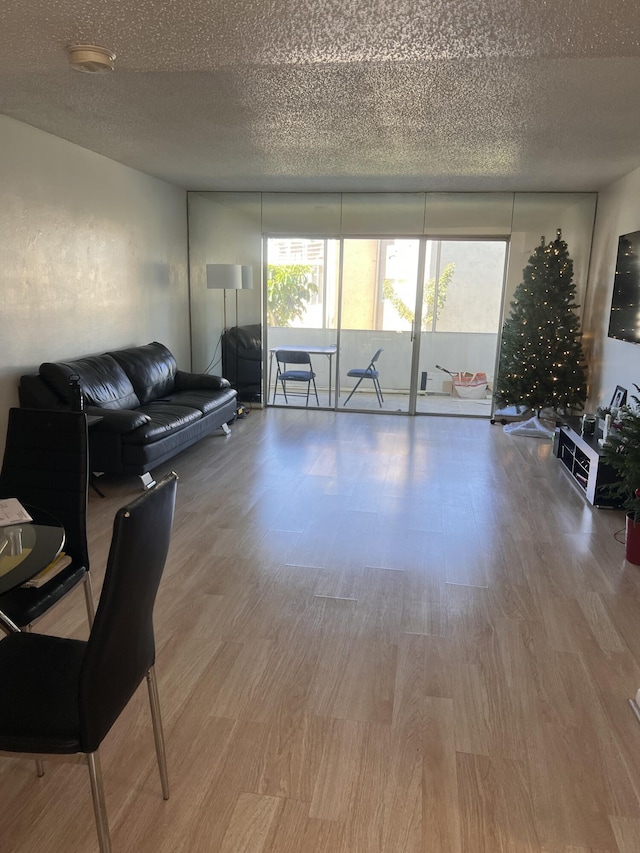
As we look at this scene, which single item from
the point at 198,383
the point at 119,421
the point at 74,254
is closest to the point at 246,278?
the point at 198,383

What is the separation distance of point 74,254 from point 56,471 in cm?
323

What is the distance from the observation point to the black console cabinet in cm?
423

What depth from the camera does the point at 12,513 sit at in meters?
2.02

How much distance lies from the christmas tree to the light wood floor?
95.4 inches

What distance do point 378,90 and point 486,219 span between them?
3796mm

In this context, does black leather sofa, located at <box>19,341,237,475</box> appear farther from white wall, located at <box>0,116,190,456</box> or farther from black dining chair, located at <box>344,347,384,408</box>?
black dining chair, located at <box>344,347,384,408</box>

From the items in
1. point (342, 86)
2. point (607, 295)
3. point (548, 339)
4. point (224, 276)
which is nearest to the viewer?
point (342, 86)

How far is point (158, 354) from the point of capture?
5.95 m

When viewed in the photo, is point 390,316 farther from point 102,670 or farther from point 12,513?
point 102,670

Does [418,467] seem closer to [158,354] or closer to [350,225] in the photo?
[158,354]

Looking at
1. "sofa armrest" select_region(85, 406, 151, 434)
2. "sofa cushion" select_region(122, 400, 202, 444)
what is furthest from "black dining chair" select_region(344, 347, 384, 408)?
"sofa armrest" select_region(85, 406, 151, 434)

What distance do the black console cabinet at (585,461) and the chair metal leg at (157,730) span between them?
3448mm

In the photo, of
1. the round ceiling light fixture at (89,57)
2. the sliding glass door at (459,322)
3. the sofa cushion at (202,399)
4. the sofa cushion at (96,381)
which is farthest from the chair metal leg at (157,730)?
the sliding glass door at (459,322)

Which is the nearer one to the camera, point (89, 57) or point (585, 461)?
point (89, 57)
